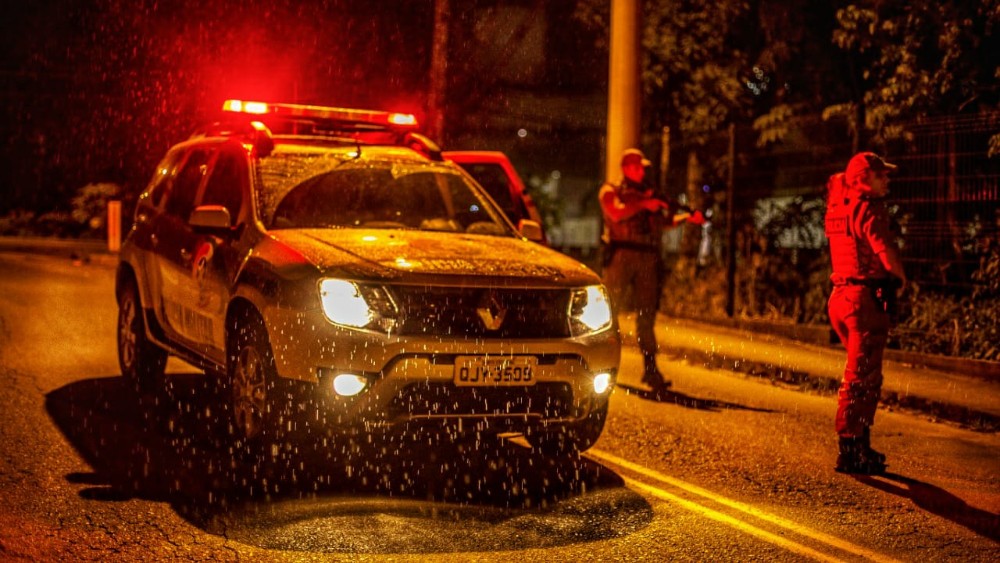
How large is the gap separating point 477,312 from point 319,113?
108 inches

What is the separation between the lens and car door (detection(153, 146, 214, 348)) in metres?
7.91

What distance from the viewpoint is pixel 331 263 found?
255 inches

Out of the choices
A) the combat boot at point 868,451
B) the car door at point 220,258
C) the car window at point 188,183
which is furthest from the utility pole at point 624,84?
the combat boot at point 868,451

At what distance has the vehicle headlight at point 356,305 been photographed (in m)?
6.26

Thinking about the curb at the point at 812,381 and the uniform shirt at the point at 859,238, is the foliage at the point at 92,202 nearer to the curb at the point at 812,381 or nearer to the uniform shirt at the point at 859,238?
the curb at the point at 812,381

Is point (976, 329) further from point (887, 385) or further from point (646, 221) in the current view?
point (646, 221)

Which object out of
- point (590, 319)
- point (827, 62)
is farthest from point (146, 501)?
point (827, 62)

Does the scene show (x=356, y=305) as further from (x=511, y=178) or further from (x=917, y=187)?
(x=917, y=187)

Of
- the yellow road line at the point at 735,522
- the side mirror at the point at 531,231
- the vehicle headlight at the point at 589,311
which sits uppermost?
the side mirror at the point at 531,231

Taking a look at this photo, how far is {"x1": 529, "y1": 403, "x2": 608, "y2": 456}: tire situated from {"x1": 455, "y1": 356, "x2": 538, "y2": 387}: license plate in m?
0.37

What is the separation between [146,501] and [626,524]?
2231 mm

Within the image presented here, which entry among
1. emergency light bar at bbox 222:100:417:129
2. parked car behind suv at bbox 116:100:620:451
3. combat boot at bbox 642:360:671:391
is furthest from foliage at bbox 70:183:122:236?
parked car behind suv at bbox 116:100:620:451

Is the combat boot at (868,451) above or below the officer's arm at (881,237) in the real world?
below

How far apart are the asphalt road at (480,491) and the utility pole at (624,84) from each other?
5472 millimetres
